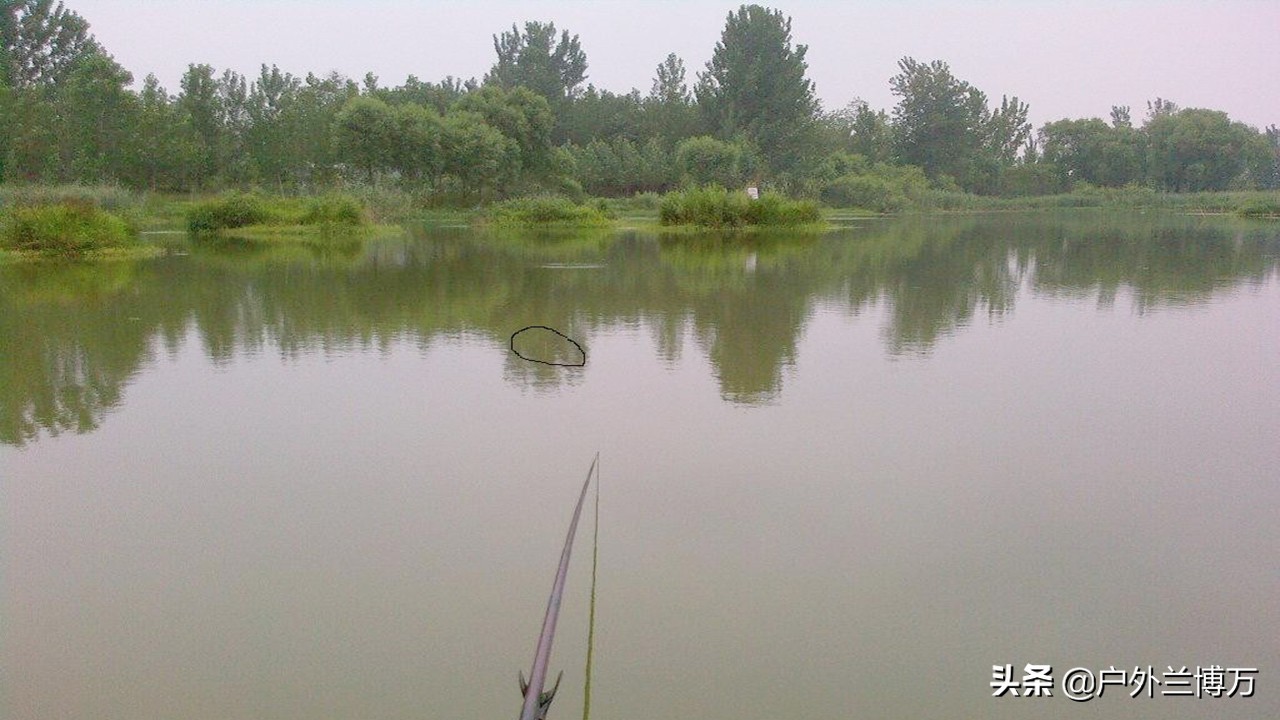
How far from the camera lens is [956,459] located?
184 inches

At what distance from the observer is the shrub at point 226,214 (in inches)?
890

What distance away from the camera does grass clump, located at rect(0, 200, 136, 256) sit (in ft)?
49.0

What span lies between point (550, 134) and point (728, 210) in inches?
741

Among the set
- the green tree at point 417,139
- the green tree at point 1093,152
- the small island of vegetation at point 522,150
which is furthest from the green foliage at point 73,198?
the green tree at point 1093,152

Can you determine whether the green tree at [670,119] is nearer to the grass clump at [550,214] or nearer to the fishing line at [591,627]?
the grass clump at [550,214]

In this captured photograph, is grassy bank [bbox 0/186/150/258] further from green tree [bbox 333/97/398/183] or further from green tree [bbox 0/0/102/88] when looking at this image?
green tree [bbox 0/0/102/88]

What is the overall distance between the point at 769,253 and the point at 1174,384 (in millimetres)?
10945

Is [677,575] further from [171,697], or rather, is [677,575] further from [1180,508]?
[1180,508]

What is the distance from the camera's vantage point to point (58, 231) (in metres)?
15.1

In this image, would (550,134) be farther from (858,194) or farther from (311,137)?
(858,194)

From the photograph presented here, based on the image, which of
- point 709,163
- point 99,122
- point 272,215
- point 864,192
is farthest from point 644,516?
→ point 864,192

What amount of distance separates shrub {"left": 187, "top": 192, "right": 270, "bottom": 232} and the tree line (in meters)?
9.12

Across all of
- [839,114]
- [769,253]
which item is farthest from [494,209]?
[839,114]

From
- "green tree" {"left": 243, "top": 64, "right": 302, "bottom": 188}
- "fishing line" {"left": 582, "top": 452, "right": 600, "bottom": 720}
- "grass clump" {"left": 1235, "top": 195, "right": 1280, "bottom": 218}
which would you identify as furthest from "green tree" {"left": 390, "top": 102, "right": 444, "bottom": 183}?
"fishing line" {"left": 582, "top": 452, "right": 600, "bottom": 720}
